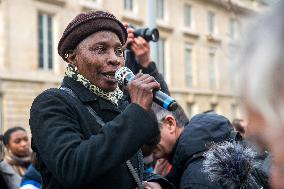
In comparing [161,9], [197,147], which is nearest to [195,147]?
[197,147]

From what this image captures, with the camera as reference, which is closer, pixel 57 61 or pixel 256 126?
pixel 256 126

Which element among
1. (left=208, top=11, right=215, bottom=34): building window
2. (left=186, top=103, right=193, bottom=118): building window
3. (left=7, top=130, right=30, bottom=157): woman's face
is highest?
(left=208, top=11, right=215, bottom=34): building window

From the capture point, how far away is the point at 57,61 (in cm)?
1873

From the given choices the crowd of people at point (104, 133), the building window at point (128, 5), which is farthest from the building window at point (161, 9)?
the crowd of people at point (104, 133)

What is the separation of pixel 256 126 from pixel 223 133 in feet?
5.12

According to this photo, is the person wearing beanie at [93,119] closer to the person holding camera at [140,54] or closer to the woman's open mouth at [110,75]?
→ the woman's open mouth at [110,75]

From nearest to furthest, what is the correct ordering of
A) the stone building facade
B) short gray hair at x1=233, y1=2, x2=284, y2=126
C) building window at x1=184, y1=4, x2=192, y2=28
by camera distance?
short gray hair at x1=233, y1=2, x2=284, y2=126 < the stone building facade < building window at x1=184, y1=4, x2=192, y2=28

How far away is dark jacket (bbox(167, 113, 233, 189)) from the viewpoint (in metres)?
2.58

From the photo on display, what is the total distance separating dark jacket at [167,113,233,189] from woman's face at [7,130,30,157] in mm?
4313

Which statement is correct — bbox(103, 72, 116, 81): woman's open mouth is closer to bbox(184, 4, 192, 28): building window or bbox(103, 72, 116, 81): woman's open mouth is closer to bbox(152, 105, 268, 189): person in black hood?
bbox(152, 105, 268, 189): person in black hood

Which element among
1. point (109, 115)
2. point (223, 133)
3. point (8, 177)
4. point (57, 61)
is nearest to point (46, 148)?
point (109, 115)

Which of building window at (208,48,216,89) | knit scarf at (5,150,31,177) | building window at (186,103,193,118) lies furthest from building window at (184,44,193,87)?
knit scarf at (5,150,31,177)

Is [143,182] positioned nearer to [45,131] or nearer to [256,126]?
[45,131]

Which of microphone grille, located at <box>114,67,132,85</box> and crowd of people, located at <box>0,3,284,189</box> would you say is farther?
microphone grille, located at <box>114,67,132,85</box>
